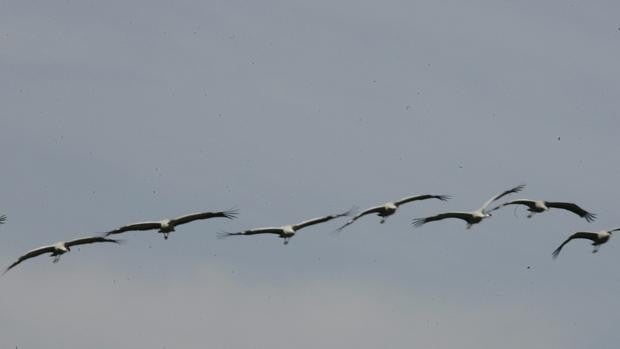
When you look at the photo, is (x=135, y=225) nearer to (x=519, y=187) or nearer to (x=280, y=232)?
(x=280, y=232)

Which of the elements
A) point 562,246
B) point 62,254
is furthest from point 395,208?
point 62,254

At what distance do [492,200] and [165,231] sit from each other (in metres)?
18.6

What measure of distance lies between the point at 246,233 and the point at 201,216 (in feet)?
8.68

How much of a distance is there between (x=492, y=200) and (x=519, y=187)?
6.75ft

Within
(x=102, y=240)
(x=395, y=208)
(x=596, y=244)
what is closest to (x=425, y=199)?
(x=395, y=208)

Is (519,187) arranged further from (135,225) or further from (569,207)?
(135,225)

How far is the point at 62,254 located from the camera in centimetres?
12281

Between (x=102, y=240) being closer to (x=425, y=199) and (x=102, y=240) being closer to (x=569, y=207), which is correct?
(x=425, y=199)

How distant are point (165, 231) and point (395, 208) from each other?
44.6 ft

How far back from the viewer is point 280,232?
124 meters

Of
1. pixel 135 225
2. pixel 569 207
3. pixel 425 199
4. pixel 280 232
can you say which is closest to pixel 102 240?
pixel 135 225

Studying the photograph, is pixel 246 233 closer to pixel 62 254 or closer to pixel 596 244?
pixel 62 254

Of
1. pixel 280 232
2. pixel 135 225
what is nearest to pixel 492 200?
pixel 280 232

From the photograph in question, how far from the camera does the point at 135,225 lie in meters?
121
